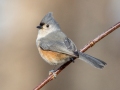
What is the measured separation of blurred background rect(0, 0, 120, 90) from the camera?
364 inches

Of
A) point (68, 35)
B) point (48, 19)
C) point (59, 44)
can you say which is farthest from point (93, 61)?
point (68, 35)

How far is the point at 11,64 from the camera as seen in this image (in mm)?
9703

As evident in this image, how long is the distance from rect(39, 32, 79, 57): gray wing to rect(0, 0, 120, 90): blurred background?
4230 mm

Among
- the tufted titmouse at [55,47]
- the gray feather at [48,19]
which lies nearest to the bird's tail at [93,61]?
the tufted titmouse at [55,47]

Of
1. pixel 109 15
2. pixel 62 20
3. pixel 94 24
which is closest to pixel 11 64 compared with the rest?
pixel 62 20

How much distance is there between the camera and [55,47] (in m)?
4.45

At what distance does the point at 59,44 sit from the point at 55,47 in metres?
0.06

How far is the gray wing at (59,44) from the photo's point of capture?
14.0 feet

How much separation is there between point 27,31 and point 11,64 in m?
1.26

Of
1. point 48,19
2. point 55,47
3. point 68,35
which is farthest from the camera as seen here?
point 68,35

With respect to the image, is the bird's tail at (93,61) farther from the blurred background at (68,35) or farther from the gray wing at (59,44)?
the blurred background at (68,35)

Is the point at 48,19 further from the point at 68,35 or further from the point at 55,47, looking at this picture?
the point at 68,35

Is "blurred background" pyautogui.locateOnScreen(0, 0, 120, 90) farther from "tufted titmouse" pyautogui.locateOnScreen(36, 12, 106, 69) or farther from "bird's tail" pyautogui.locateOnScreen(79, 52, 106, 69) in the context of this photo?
"bird's tail" pyautogui.locateOnScreen(79, 52, 106, 69)

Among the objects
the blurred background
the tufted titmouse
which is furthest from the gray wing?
the blurred background
